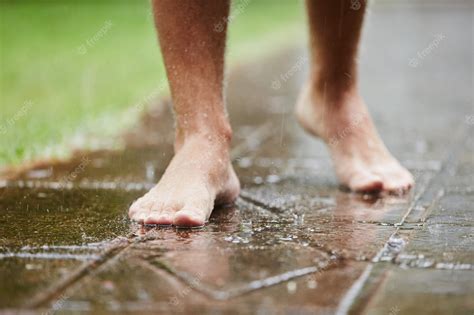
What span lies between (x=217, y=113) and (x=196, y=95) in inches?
3.6

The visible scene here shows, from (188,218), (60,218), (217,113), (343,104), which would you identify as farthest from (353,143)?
(60,218)

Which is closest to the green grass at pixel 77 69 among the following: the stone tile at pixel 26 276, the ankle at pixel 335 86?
the ankle at pixel 335 86

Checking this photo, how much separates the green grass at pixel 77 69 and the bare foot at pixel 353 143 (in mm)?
474

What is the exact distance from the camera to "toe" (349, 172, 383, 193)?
274 centimetres

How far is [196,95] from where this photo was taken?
248 cm

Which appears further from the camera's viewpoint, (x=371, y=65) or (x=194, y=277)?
(x=371, y=65)

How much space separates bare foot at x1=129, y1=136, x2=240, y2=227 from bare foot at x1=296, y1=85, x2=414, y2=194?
1.43 ft

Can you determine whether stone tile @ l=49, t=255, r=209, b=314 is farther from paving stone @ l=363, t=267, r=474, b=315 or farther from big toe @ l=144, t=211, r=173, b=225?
big toe @ l=144, t=211, r=173, b=225

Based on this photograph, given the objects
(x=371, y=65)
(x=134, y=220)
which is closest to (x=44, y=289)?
(x=134, y=220)

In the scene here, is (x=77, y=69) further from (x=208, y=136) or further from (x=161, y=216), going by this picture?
(x=161, y=216)

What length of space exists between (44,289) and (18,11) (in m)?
10.7

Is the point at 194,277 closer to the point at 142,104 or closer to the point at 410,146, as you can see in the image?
the point at 410,146

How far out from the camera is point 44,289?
5.32 ft

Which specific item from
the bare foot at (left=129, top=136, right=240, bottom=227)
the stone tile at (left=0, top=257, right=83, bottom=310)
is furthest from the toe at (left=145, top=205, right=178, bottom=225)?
the stone tile at (left=0, top=257, right=83, bottom=310)
